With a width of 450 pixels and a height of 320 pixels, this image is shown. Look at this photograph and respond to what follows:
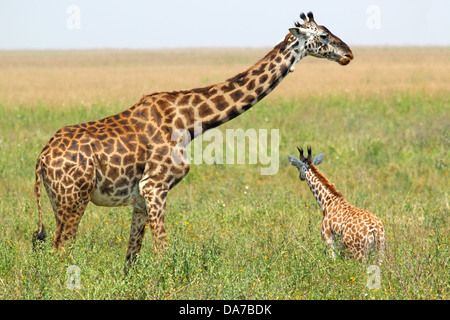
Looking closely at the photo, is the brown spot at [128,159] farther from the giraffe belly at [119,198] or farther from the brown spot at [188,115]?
the brown spot at [188,115]

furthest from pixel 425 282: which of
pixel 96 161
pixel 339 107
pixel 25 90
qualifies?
pixel 25 90

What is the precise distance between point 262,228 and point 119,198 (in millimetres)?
2887

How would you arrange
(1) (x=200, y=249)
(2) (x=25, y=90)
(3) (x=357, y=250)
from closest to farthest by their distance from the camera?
(3) (x=357, y=250), (1) (x=200, y=249), (2) (x=25, y=90)

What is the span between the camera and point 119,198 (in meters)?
6.86

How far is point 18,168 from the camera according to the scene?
13.2m

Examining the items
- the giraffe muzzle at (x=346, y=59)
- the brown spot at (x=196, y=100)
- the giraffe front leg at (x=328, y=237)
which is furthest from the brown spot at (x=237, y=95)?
the giraffe front leg at (x=328, y=237)

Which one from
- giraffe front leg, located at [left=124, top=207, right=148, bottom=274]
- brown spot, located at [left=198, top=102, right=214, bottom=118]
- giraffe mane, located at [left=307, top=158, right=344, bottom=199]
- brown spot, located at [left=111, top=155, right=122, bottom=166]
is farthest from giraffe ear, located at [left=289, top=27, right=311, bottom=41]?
giraffe front leg, located at [left=124, top=207, right=148, bottom=274]

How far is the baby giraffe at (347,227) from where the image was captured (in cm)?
704

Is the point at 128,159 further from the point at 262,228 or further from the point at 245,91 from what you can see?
the point at 262,228

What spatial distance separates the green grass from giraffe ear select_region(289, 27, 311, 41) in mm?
2492

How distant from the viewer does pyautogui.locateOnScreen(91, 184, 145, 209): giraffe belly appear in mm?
6781

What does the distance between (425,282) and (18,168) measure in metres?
9.52

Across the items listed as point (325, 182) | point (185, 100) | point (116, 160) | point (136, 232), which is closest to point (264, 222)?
point (325, 182)
